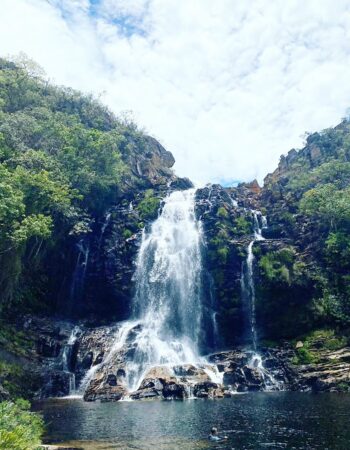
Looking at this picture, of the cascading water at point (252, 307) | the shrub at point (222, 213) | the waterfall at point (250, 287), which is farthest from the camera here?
the shrub at point (222, 213)

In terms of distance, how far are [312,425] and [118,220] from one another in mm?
35821

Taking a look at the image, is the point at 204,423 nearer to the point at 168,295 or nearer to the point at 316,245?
the point at 168,295

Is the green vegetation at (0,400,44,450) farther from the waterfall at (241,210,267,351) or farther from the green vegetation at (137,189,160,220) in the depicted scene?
the green vegetation at (137,189,160,220)

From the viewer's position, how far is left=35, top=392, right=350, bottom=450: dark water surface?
1661cm

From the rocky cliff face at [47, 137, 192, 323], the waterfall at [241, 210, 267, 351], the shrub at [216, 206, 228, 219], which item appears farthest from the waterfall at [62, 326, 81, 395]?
the shrub at [216, 206, 228, 219]

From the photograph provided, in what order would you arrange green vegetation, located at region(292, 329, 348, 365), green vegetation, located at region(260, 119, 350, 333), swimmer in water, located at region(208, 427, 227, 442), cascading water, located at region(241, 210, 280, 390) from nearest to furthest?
swimmer in water, located at region(208, 427, 227, 442) < cascading water, located at region(241, 210, 280, 390) < green vegetation, located at region(292, 329, 348, 365) < green vegetation, located at region(260, 119, 350, 333)

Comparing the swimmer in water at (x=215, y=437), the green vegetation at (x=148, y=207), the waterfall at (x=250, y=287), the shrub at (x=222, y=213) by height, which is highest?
the green vegetation at (x=148, y=207)

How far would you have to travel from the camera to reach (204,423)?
2053 cm

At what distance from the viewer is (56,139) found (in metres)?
49.6

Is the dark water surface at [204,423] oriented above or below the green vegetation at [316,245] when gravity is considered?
below

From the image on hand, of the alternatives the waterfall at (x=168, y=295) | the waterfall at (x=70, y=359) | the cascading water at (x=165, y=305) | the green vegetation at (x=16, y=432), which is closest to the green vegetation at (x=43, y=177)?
the cascading water at (x=165, y=305)

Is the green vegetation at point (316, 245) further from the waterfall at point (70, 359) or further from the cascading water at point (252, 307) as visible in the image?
the waterfall at point (70, 359)

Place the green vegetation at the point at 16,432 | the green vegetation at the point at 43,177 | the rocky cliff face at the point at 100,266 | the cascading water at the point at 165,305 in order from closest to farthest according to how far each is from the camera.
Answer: the green vegetation at the point at 16,432 < the green vegetation at the point at 43,177 < the cascading water at the point at 165,305 < the rocky cliff face at the point at 100,266

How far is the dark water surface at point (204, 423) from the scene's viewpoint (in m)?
16.6
